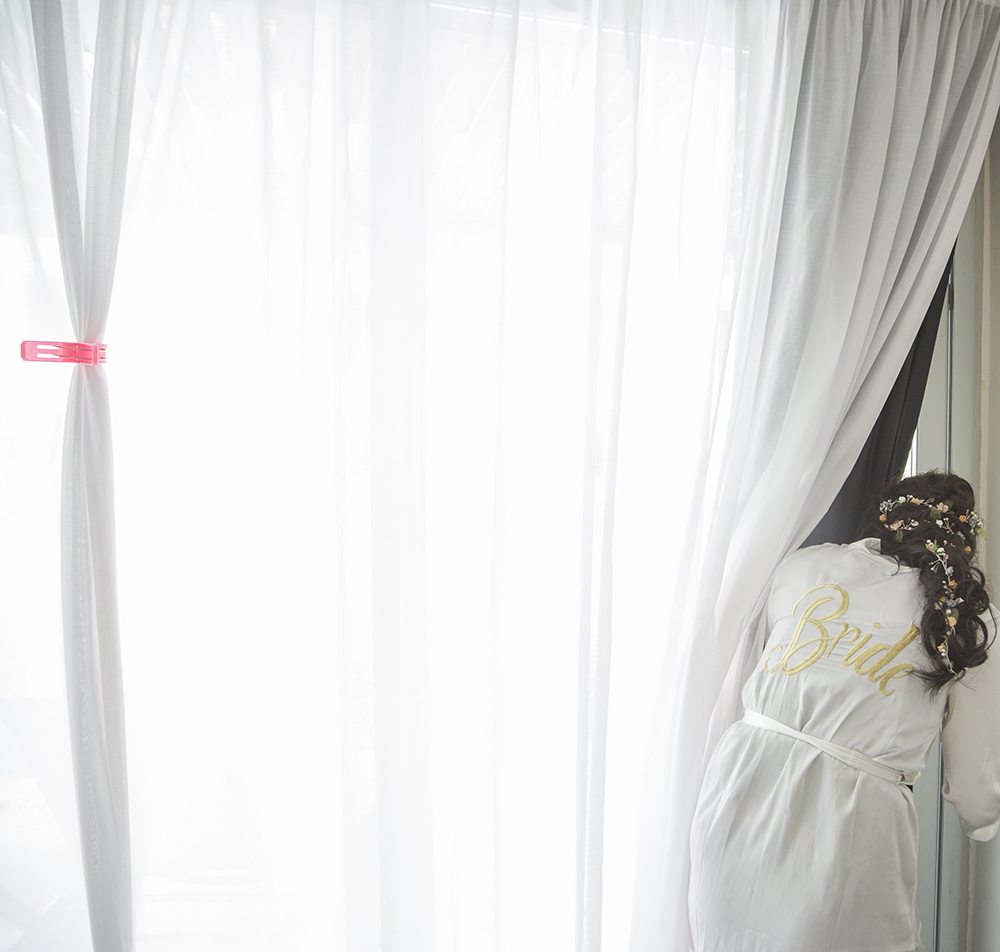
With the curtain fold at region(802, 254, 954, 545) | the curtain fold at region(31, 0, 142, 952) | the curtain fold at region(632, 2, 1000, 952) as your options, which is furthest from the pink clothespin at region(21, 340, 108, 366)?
the curtain fold at region(802, 254, 954, 545)

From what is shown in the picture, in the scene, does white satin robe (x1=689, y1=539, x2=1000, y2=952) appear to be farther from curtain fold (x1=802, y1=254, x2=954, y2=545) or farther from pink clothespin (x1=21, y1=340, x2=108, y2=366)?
pink clothespin (x1=21, y1=340, x2=108, y2=366)

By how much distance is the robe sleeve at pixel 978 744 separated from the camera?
3.86ft

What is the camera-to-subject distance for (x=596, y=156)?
1.28 metres

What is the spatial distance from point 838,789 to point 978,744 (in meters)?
0.28

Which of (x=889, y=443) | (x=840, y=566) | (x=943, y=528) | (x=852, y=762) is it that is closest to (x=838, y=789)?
(x=852, y=762)

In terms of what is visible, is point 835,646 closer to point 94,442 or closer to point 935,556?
point 935,556

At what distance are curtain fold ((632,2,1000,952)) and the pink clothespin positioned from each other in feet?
3.90

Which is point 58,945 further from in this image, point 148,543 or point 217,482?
point 217,482

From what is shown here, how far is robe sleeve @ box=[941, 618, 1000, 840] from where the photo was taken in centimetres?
118

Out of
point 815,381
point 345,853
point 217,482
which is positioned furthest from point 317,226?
point 345,853

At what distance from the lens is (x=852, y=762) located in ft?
3.82

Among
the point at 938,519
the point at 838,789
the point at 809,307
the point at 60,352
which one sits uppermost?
the point at 809,307

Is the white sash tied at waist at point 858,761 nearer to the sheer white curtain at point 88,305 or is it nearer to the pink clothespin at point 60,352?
the sheer white curtain at point 88,305

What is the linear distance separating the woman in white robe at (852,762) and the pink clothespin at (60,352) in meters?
1.40
